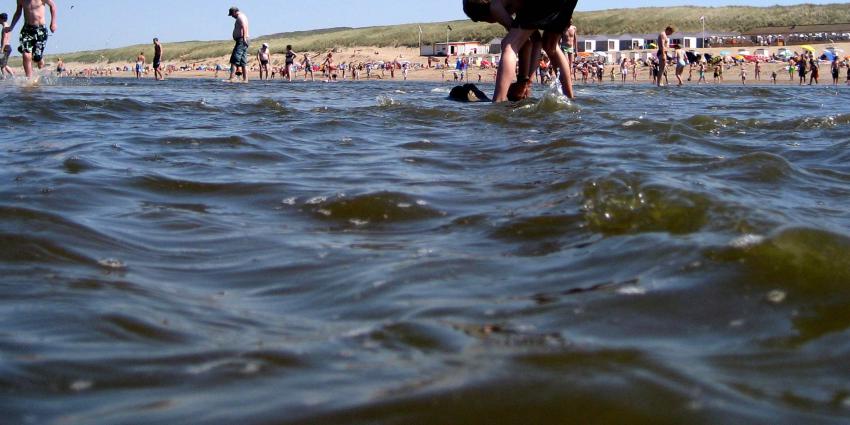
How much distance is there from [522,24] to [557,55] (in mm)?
626

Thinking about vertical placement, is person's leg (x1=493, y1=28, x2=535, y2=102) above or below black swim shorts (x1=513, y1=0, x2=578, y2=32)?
below

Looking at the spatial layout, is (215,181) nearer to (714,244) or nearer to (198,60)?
(714,244)

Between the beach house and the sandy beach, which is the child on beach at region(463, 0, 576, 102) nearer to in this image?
the sandy beach

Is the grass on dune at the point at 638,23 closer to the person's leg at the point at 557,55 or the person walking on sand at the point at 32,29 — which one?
the person walking on sand at the point at 32,29

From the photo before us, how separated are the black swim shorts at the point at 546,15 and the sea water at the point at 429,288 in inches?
123

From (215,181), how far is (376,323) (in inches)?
77.0

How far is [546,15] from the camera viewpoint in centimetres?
711

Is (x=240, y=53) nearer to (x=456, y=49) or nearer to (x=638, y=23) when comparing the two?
(x=456, y=49)

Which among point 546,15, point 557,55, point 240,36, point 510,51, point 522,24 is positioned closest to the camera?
point 546,15

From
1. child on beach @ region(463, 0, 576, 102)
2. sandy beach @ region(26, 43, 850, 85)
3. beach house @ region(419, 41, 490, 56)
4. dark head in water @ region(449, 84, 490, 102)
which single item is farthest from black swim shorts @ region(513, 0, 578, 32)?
beach house @ region(419, 41, 490, 56)

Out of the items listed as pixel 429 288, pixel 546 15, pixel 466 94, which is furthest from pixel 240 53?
pixel 429 288

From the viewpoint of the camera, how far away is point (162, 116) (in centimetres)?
711

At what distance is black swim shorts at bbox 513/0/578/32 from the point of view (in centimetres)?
705

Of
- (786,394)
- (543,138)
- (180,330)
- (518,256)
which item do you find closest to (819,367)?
(786,394)
